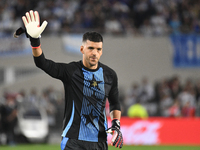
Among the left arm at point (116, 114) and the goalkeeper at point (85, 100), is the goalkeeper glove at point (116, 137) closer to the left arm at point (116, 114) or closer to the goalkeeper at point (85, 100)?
the goalkeeper at point (85, 100)

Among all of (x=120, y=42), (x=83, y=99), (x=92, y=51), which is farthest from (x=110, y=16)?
(x=83, y=99)

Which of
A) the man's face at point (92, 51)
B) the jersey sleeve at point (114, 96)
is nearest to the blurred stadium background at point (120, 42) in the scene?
the jersey sleeve at point (114, 96)

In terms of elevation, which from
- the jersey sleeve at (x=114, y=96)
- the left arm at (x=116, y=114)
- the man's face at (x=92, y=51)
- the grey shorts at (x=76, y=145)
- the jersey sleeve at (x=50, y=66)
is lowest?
the grey shorts at (x=76, y=145)

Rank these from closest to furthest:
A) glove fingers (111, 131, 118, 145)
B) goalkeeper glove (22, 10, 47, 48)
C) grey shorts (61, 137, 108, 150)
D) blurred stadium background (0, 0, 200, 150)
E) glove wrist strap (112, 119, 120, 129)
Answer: goalkeeper glove (22, 10, 47, 48) < grey shorts (61, 137, 108, 150) < glove fingers (111, 131, 118, 145) < glove wrist strap (112, 119, 120, 129) < blurred stadium background (0, 0, 200, 150)

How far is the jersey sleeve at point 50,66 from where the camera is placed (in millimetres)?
4512

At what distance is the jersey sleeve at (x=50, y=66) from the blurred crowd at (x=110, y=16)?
15226 millimetres

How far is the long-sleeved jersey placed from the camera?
4.79 m

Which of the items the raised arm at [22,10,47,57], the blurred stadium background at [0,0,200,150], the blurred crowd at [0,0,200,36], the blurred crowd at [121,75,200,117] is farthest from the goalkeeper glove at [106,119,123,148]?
the blurred crowd at [0,0,200,36]

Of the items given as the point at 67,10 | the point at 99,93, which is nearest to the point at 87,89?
the point at 99,93

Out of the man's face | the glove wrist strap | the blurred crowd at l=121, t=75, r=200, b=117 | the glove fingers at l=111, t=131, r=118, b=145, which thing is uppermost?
the blurred crowd at l=121, t=75, r=200, b=117

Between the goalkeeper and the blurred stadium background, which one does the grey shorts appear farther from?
the blurred stadium background

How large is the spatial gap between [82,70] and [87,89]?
10.0 inches

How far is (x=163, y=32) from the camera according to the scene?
20.7 m

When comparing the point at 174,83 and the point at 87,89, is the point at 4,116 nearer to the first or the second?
the point at 174,83
